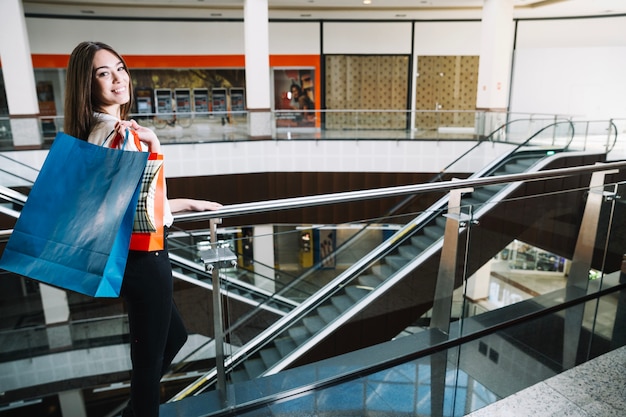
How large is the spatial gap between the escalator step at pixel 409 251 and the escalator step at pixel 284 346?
1021 millimetres

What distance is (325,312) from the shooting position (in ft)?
10.7

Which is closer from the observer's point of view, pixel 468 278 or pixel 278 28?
pixel 468 278

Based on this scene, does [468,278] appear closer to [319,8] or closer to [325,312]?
[325,312]

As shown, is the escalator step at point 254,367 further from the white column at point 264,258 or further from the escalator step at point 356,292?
the escalator step at point 356,292

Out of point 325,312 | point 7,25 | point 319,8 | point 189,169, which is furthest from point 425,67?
point 325,312

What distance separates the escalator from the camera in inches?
98.1

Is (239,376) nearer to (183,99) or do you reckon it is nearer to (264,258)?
(264,258)

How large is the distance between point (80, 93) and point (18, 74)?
11.1 m

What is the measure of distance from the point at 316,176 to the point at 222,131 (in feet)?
8.42

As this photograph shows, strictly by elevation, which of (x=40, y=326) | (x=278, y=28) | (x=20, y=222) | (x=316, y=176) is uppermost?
(x=278, y=28)

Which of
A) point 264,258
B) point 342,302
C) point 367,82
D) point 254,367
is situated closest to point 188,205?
point 254,367

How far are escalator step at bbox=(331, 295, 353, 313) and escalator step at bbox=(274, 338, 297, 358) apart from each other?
476 mm

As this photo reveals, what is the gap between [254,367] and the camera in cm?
238

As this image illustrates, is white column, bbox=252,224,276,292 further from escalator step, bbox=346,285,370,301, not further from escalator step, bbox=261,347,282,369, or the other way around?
escalator step, bbox=346,285,370,301
